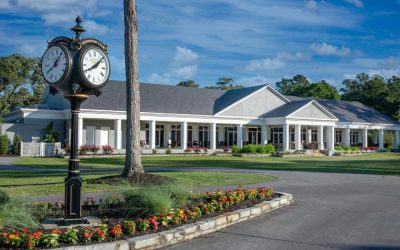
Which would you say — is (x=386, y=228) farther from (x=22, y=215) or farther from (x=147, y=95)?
(x=147, y=95)

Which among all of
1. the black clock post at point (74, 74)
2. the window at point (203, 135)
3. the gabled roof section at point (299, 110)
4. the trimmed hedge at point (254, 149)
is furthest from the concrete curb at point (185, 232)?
the window at point (203, 135)

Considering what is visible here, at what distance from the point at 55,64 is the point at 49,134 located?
2972 cm

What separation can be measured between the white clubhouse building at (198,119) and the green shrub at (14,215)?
29114mm

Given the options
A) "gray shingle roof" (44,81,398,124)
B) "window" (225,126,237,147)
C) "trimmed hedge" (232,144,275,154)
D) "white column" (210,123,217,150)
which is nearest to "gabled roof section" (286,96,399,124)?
"gray shingle roof" (44,81,398,124)

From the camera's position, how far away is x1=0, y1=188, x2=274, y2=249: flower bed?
20.6 ft

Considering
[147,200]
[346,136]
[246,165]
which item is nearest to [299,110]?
[346,136]

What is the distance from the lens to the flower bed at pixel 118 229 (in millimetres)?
6266

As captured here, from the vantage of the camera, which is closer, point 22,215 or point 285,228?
point 22,215

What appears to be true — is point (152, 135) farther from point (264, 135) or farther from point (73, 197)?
point (73, 197)

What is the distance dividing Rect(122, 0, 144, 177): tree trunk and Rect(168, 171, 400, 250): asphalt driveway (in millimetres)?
4661

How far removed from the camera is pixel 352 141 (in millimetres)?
57406

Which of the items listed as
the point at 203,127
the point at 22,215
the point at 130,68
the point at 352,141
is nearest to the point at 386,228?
the point at 22,215

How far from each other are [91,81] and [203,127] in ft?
130

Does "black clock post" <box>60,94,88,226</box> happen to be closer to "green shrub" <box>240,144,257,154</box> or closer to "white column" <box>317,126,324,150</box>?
"green shrub" <box>240,144,257,154</box>
